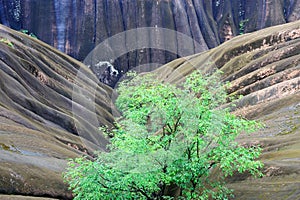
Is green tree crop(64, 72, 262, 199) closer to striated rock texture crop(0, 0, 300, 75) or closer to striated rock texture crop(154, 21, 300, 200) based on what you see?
striated rock texture crop(154, 21, 300, 200)

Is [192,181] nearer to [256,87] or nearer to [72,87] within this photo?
[256,87]

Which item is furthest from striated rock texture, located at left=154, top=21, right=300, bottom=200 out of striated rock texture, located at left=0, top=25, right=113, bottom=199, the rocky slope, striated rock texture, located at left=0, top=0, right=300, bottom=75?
striated rock texture, located at left=0, top=0, right=300, bottom=75


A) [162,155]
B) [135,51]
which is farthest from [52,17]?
[162,155]

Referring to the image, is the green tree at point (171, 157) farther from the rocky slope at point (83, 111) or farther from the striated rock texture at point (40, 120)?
the striated rock texture at point (40, 120)

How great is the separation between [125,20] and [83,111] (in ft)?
270

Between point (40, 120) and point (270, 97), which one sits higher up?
point (270, 97)

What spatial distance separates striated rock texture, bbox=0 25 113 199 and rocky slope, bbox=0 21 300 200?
0.07 m

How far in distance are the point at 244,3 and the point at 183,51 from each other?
38.6 m

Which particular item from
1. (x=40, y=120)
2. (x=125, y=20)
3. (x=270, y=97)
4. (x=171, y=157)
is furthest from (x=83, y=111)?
(x=125, y=20)

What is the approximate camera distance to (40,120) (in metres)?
35.7

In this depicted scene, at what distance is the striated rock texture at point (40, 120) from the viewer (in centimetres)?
2097

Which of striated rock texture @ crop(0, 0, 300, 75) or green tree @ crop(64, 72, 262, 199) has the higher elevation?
striated rock texture @ crop(0, 0, 300, 75)

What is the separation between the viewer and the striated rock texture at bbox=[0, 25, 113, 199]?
21.0m

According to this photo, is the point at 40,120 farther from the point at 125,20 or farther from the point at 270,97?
the point at 125,20
